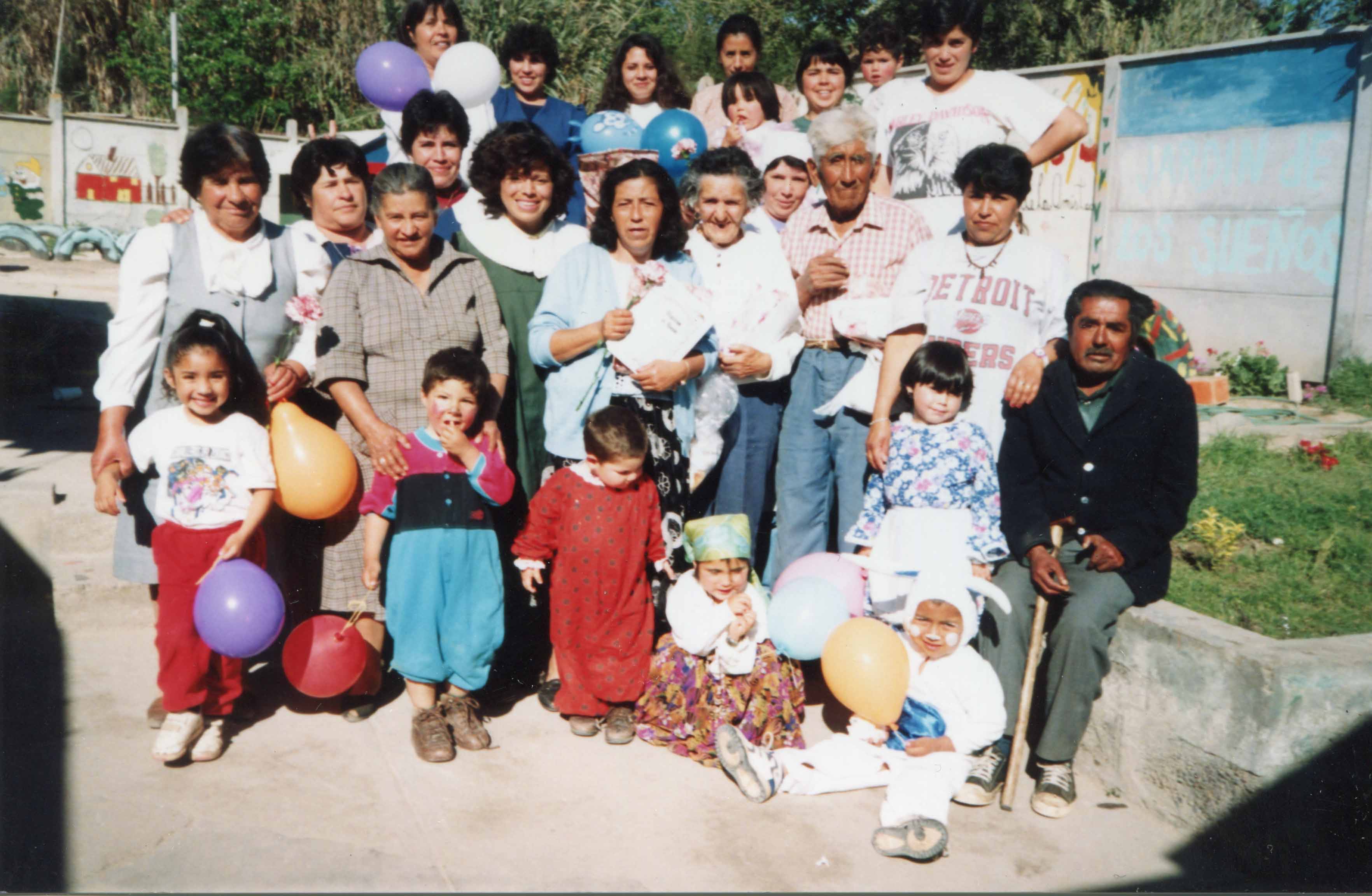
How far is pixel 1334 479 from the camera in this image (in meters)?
5.89

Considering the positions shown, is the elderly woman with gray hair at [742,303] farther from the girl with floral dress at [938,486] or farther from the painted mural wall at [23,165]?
the painted mural wall at [23,165]

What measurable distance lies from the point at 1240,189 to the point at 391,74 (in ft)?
23.4

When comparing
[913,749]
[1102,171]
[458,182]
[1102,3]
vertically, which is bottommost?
[913,749]

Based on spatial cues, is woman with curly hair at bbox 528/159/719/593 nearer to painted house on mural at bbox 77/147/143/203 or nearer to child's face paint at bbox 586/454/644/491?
child's face paint at bbox 586/454/644/491

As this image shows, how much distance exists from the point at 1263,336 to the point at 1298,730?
6430mm

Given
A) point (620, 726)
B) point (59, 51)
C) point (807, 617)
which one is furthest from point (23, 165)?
point (807, 617)

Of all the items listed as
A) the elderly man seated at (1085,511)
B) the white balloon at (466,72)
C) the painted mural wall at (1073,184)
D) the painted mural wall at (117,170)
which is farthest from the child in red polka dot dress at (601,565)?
the painted mural wall at (117,170)

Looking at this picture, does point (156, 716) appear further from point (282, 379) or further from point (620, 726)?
point (620, 726)

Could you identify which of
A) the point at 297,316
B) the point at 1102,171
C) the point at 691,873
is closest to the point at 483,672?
the point at 691,873

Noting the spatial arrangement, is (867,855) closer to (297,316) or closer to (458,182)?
(297,316)

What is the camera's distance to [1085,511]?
3.69m

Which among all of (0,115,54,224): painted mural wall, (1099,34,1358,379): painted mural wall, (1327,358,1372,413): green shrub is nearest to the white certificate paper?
(1327,358,1372,413): green shrub

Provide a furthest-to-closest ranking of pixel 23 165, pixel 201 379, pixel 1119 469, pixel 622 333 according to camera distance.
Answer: pixel 23 165, pixel 622 333, pixel 1119 469, pixel 201 379

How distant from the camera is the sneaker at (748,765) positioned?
347cm
